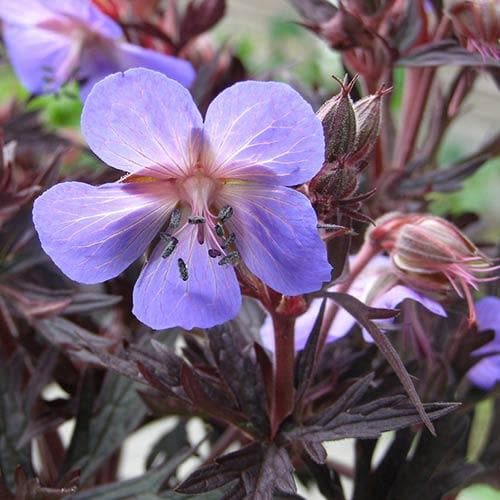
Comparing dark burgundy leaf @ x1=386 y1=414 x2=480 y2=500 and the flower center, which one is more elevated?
the flower center

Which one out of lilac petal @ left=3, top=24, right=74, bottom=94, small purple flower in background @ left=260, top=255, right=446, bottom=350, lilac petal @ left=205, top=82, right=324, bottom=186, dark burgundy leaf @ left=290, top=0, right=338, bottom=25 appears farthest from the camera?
lilac petal @ left=3, top=24, right=74, bottom=94

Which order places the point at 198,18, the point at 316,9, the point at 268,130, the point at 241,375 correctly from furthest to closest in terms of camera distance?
the point at 198,18, the point at 316,9, the point at 241,375, the point at 268,130

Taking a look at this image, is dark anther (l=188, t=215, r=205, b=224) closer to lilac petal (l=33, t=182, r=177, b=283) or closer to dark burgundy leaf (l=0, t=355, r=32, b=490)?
lilac petal (l=33, t=182, r=177, b=283)

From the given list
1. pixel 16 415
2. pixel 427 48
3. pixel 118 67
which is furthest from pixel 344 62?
pixel 16 415

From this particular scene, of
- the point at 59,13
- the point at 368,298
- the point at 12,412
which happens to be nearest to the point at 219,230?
the point at 368,298

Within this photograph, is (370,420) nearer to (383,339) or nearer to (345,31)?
(383,339)

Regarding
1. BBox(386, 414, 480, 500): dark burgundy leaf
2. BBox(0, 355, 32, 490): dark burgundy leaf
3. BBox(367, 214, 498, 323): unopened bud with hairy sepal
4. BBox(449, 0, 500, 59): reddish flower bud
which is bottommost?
BBox(0, 355, 32, 490): dark burgundy leaf

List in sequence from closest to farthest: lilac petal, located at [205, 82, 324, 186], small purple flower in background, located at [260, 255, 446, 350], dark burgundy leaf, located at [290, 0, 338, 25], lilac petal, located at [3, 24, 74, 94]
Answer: lilac petal, located at [205, 82, 324, 186] → small purple flower in background, located at [260, 255, 446, 350] → dark burgundy leaf, located at [290, 0, 338, 25] → lilac petal, located at [3, 24, 74, 94]

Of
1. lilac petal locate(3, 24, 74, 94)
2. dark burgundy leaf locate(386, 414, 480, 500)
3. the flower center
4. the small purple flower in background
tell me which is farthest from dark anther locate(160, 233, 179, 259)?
lilac petal locate(3, 24, 74, 94)

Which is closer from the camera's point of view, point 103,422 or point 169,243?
point 169,243
